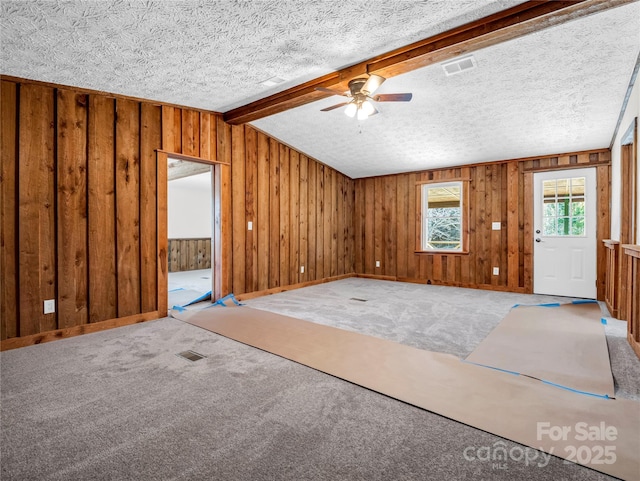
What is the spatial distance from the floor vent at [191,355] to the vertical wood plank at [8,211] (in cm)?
162

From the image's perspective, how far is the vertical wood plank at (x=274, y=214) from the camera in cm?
553

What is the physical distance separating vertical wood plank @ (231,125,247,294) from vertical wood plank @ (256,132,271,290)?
12.2 inches

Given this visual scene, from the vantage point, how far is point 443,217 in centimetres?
656

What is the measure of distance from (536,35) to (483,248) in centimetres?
402

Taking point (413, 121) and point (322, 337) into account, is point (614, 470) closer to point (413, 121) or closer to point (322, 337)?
point (322, 337)

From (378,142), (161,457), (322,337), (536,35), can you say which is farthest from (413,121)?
(161,457)

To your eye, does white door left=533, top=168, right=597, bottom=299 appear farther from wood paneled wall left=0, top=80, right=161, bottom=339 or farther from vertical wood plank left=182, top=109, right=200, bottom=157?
wood paneled wall left=0, top=80, right=161, bottom=339

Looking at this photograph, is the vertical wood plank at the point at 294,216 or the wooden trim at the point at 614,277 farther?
the vertical wood plank at the point at 294,216

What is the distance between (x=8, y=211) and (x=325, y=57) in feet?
10.6

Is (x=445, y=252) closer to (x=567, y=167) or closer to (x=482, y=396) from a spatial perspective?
(x=567, y=167)

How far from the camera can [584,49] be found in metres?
2.78

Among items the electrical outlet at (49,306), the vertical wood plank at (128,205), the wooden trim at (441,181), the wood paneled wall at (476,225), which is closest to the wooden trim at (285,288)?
the wood paneled wall at (476,225)

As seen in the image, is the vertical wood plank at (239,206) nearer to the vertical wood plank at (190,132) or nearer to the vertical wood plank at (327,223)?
the vertical wood plank at (190,132)

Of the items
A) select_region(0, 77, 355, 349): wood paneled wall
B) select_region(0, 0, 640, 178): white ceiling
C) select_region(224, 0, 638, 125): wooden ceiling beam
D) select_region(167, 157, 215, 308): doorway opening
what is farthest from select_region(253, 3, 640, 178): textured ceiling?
select_region(167, 157, 215, 308): doorway opening
